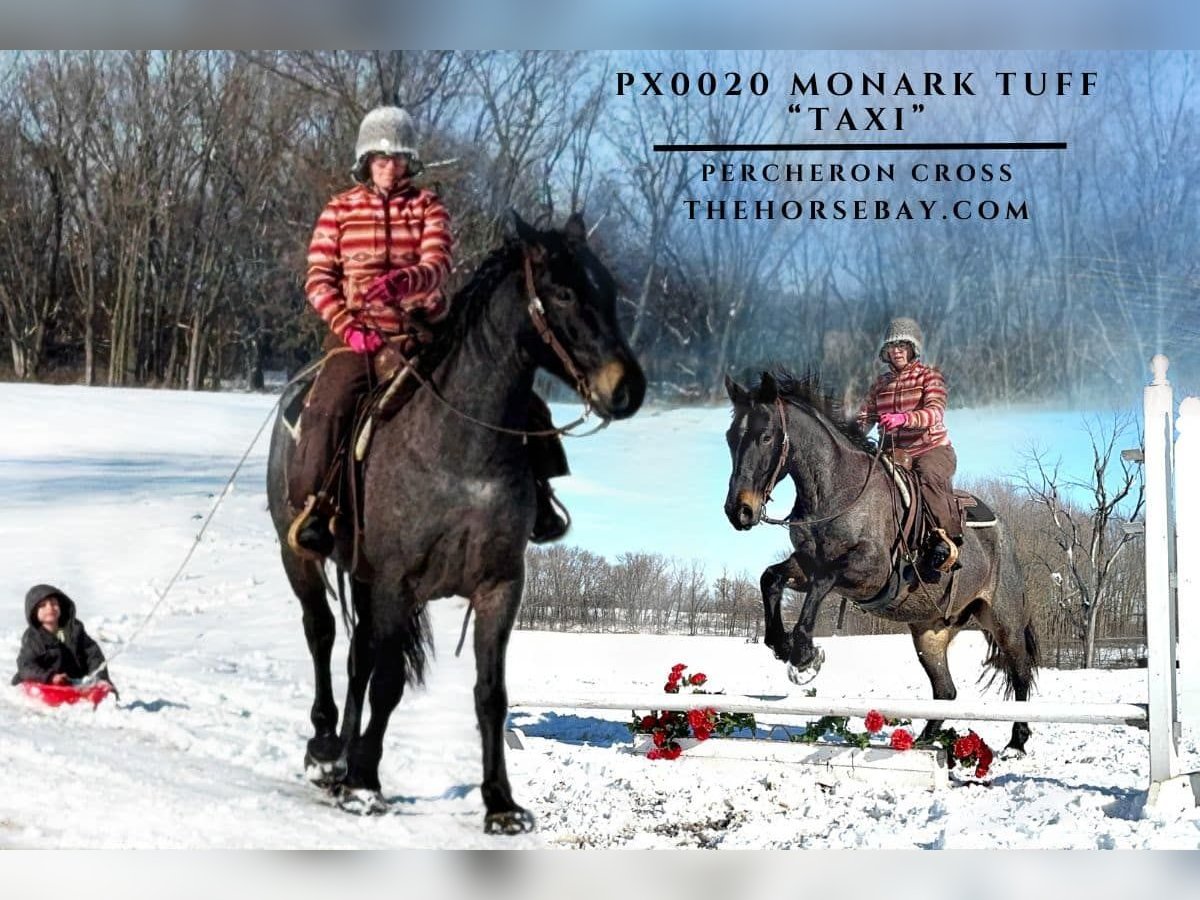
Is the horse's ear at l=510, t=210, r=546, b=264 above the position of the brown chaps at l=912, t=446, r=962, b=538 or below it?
above

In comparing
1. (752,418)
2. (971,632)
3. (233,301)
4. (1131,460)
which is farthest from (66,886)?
(1131,460)

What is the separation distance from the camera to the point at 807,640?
6848 millimetres

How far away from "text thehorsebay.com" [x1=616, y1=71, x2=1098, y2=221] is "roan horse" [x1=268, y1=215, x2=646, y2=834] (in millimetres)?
1033

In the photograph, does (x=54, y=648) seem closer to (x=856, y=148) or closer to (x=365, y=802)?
(x=365, y=802)

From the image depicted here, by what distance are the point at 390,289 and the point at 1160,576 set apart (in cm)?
307

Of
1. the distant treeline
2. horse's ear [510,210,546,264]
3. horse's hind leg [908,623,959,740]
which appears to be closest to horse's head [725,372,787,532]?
the distant treeline

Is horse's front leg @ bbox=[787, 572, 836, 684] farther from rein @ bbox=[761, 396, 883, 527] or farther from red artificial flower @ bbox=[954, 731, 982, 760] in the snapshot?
red artificial flower @ bbox=[954, 731, 982, 760]

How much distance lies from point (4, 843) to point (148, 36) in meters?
3.24

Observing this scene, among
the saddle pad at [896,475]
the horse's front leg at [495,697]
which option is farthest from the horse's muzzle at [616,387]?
the saddle pad at [896,475]

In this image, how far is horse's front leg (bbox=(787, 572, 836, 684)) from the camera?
22.4 feet

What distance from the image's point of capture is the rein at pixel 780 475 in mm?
6832

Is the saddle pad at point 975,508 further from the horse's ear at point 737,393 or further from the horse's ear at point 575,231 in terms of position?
the horse's ear at point 575,231

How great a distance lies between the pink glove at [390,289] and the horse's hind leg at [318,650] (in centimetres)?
109

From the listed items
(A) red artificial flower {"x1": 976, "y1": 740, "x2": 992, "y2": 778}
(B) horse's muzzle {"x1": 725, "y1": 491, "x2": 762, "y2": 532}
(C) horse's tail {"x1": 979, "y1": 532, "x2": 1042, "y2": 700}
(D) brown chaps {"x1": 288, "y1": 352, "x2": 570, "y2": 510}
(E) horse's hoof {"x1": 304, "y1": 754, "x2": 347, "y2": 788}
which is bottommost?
(E) horse's hoof {"x1": 304, "y1": 754, "x2": 347, "y2": 788}
